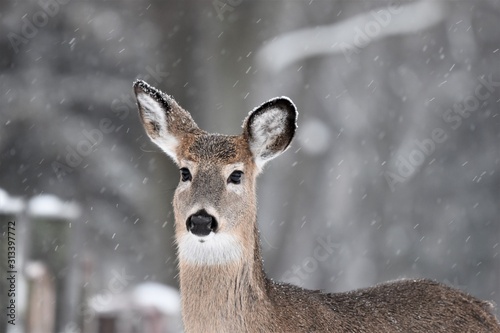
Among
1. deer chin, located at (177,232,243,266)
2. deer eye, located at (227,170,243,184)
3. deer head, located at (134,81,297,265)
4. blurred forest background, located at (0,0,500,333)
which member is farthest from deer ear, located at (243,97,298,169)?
blurred forest background, located at (0,0,500,333)

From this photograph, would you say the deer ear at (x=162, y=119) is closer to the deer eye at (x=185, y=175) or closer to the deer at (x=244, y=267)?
the deer at (x=244, y=267)

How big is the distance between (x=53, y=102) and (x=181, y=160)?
11.1 m

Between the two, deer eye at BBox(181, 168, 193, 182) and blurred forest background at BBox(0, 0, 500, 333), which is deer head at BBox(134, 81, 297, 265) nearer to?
deer eye at BBox(181, 168, 193, 182)

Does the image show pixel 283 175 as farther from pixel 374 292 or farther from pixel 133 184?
pixel 374 292

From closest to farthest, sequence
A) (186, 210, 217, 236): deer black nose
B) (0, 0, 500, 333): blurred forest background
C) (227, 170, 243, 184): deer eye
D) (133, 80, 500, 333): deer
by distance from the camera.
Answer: (186, 210, 217, 236): deer black nose < (133, 80, 500, 333): deer < (227, 170, 243, 184): deer eye < (0, 0, 500, 333): blurred forest background

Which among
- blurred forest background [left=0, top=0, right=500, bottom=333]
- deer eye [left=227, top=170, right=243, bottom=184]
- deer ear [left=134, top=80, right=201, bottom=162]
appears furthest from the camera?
blurred forest background [left=0, top=0, right=500, bottom=333]

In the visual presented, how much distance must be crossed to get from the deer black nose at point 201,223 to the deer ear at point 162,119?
2.51 feet

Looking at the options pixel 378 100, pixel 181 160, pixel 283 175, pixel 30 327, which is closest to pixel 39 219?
pixel 30 327

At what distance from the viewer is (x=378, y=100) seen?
21453 millimetres

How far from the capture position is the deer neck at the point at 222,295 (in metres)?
6.74

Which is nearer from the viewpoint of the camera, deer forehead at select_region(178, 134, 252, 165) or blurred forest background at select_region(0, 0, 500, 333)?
deer forehead at select_region(178, 134, 252, 165)

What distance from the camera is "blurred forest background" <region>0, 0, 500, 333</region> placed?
58.9 ft

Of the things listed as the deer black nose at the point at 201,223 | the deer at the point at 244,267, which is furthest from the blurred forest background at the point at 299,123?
the deer black nose at the point at 201,223

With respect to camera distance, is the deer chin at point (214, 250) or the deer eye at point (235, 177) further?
the deer eye at point (235, 177)
